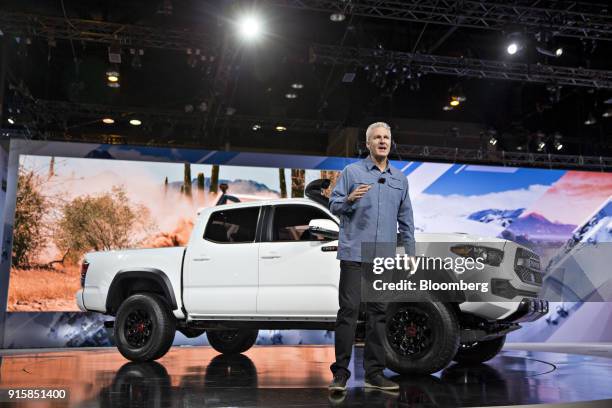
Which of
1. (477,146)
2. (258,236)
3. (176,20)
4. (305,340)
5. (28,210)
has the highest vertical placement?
(176,20)

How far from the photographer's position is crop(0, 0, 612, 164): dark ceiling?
39.0ft

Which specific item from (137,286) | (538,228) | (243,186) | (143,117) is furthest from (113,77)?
(538,228)

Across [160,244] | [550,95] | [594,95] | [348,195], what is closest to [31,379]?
[348,195]

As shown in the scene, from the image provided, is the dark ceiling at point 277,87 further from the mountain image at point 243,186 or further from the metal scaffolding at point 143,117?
the mountain image at point 243,186

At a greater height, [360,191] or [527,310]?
[360,191]

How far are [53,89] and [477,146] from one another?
10865mm

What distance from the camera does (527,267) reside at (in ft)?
18.4

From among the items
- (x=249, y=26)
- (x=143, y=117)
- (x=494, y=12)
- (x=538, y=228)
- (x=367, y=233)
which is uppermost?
(x=494, y=12)

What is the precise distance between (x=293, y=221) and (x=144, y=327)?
207 centimetres

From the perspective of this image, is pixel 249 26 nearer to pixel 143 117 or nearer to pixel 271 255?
pixel 143 117

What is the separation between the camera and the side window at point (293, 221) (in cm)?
624

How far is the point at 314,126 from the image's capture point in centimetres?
1591

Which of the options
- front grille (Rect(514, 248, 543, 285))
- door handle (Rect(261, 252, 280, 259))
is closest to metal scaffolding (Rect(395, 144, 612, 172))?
front grille (Rect(514, 248, 543, 285))

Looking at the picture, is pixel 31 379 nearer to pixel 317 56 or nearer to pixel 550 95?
pixel 317 56
